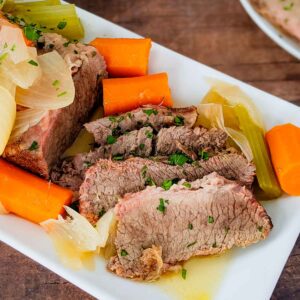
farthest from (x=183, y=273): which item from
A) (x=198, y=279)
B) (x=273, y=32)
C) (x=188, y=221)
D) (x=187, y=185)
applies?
(x=273, y=32)

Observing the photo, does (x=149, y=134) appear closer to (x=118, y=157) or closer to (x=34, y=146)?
(x=118, y=157)

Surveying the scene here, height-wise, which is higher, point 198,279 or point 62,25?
point 62,25

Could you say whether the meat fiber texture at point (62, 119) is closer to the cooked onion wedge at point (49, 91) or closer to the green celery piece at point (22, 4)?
the cooked onion wedge at point (49, 91)

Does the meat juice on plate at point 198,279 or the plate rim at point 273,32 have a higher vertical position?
the plate rim at point 273,32

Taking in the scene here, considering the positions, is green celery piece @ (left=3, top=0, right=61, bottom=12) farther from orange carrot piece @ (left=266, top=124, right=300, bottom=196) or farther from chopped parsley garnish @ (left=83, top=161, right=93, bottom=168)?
orange carrot piece @ (left=266, top=124, right=300, bottom=196)

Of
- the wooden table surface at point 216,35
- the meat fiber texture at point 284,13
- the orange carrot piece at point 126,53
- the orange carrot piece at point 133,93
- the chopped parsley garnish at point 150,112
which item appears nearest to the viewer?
the chopped parsley garnish at point 150,112

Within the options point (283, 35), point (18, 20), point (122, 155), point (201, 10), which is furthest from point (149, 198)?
point (201, 10)

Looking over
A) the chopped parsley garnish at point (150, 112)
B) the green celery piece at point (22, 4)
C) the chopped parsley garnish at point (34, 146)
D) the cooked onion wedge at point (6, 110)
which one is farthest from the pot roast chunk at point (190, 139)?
the green celery piece at point (22, 4)
